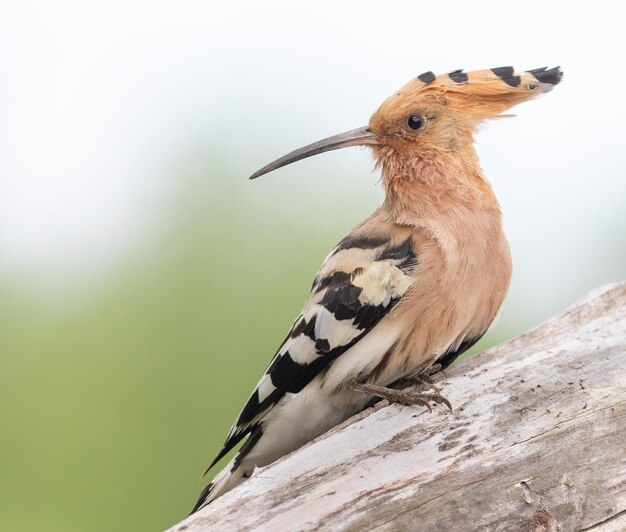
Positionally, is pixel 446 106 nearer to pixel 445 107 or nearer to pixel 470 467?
pixel 445 107

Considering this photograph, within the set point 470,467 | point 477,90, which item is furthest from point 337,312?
point 477,90

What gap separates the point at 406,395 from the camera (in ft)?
6.10

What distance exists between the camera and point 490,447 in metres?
1.71

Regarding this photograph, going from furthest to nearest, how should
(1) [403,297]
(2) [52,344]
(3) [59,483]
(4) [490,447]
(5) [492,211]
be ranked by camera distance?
(2) [52,344], (3) [59,483], (5) [492,211], (1) [403,297], (4) [490,447]

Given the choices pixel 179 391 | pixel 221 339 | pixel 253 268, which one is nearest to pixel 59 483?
pixel 179 391

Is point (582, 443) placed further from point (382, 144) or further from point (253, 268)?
point (253, 268)

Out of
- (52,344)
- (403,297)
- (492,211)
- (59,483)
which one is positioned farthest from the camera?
(52,344)

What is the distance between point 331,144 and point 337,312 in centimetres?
45

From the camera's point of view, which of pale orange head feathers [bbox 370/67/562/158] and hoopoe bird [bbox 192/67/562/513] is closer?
hoopoe bird [bbox 192/67/562/513]

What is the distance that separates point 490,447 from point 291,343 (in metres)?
0.53

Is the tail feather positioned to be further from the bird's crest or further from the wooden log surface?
the bird's crest

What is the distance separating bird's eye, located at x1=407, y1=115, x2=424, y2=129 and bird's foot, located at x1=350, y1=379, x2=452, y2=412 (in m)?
0.60

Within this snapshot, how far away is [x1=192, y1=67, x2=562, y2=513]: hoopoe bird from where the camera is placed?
195cm

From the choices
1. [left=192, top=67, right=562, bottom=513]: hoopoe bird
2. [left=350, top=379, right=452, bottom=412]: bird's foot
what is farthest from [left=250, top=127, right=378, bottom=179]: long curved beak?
[left=350, top=379, right=452, bottom=412]: bird's foot
